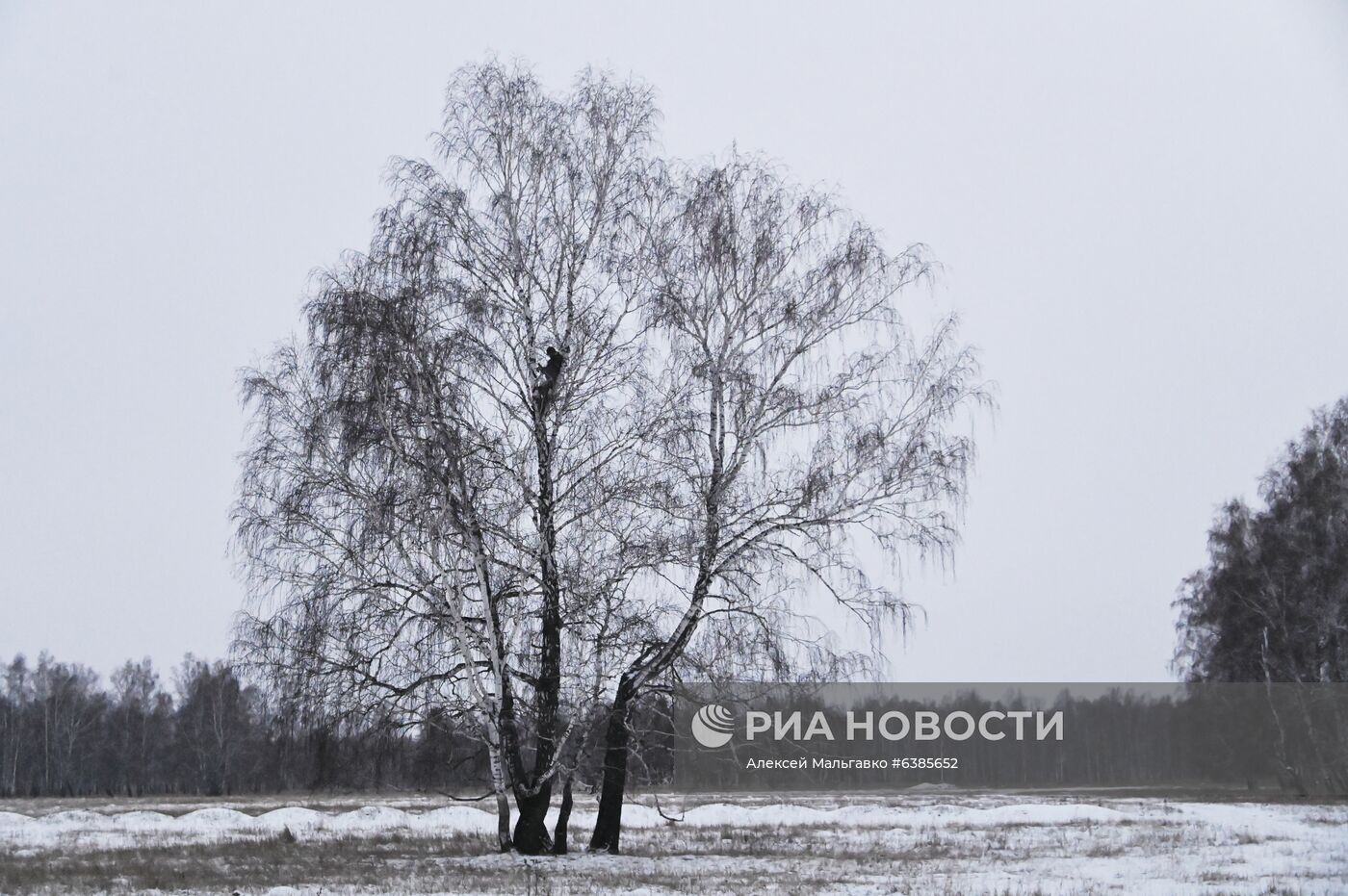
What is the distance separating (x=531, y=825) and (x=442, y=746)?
1680mm

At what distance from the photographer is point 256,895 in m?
12.2

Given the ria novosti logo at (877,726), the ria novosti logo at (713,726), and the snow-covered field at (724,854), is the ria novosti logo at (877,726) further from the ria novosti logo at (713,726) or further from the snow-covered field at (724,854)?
the snow-covered field at (724,854)

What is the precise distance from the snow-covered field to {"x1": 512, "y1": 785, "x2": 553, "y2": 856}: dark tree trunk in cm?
51

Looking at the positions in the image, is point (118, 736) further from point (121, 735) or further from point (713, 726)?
point (713, 726)

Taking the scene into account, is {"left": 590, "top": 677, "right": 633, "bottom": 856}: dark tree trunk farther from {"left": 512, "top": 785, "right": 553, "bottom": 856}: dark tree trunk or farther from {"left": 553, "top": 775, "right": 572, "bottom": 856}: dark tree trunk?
{"left": 512, "top": 785, "right": 553, "bottom": 856}: dark tree trunk

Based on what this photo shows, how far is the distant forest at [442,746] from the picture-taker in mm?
17016

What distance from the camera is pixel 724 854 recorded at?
60.5 feet

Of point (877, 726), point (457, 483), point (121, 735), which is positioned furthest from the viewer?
point (121, 735)

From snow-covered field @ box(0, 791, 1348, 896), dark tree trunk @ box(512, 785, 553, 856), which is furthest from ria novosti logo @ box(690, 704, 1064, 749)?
dark tree trunk @ box(512, 785, 553, 856)

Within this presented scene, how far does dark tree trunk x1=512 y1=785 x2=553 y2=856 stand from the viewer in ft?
56.2

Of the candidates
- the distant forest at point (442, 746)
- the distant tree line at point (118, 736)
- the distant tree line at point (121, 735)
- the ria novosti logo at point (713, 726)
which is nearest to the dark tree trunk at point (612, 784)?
the distant forest at point (442, 746)

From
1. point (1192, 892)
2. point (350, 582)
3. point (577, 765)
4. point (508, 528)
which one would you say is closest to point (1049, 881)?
point (1192, 892)

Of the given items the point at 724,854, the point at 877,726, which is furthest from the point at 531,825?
the point at 877,726

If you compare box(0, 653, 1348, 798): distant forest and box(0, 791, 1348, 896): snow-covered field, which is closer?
box(0, 791, 1348, 896): snow-covered field
